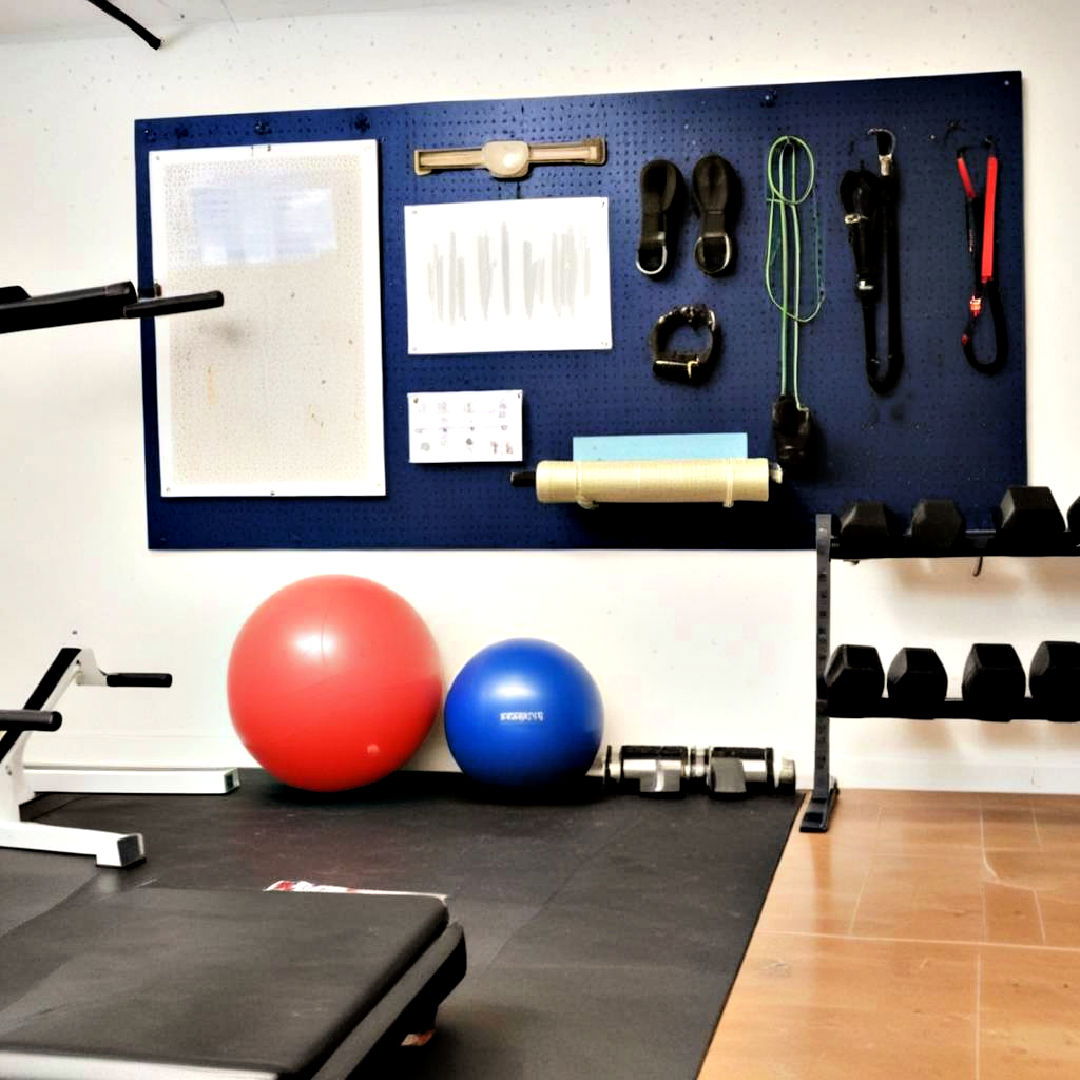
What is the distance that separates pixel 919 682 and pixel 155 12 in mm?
3092

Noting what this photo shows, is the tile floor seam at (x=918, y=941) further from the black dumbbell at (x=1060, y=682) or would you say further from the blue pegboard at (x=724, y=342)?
the blue pegboard at (x=724, y=342)

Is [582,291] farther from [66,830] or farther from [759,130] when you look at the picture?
[66,830]

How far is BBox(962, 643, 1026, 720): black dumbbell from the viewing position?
3.69 m

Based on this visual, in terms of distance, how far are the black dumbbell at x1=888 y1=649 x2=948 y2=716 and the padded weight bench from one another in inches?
68.1

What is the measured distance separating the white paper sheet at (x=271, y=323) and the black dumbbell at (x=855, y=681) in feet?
5.22

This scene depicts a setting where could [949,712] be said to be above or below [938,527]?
below

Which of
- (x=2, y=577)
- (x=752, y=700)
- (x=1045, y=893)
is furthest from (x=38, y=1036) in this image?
(x=2, y=577)

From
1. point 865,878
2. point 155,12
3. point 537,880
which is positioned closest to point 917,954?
point 865,878

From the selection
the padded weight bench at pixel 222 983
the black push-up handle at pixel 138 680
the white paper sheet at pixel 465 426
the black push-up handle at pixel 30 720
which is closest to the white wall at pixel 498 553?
the white paper sheet at pixel 465 426

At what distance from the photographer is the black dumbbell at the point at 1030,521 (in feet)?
12.0

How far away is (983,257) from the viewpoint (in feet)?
13.6

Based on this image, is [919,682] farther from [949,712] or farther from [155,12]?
[155,12]

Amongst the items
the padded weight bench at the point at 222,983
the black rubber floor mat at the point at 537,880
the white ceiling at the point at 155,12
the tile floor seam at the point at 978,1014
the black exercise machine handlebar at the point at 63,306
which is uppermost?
the white ceiling at the point at 155,12

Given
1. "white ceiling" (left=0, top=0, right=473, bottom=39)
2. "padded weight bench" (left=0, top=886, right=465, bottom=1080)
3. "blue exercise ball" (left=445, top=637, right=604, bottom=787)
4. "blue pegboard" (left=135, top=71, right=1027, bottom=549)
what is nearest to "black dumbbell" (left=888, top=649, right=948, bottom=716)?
"blue pegboard" (left=135, top=71, right=1027, bottom=549)
